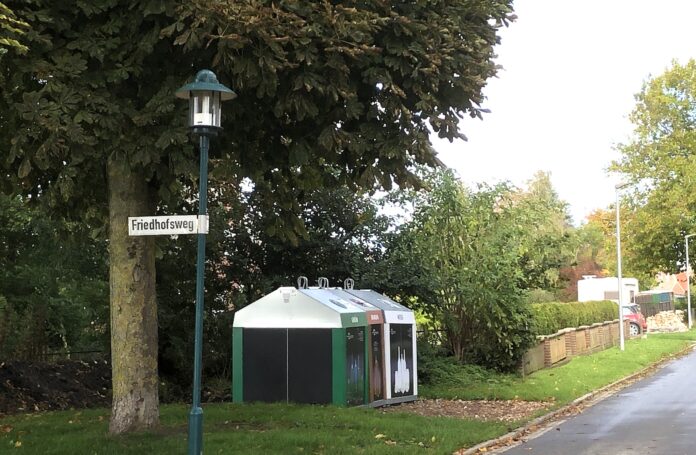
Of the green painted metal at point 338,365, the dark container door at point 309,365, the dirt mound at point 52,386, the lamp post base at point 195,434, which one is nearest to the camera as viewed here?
the lamp post base at point 195,434

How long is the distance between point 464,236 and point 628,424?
819 centimetres

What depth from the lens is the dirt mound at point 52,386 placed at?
14302mm

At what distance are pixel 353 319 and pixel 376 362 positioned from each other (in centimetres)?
120

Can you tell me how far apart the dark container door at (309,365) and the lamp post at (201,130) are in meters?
5.28

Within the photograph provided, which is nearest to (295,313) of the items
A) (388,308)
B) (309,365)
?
(309,365)

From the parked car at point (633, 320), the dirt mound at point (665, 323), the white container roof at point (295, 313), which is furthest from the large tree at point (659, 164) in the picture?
the white container roof at point (295, 313)

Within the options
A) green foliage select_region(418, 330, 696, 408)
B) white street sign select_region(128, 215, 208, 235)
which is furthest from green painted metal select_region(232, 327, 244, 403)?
white street sign select_region(128, 215, 208, 235)

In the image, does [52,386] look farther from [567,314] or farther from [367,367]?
[567,314]

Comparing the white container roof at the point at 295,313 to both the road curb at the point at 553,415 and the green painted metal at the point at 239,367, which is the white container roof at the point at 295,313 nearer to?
the green painted metal at the point at 239,367

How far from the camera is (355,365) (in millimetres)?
13648

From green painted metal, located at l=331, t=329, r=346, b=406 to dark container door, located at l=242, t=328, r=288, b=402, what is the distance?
0.85m

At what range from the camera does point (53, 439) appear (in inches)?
380

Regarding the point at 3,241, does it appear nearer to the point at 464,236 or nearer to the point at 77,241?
the point at 77,241

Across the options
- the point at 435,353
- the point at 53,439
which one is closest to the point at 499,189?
the point at 435,353
